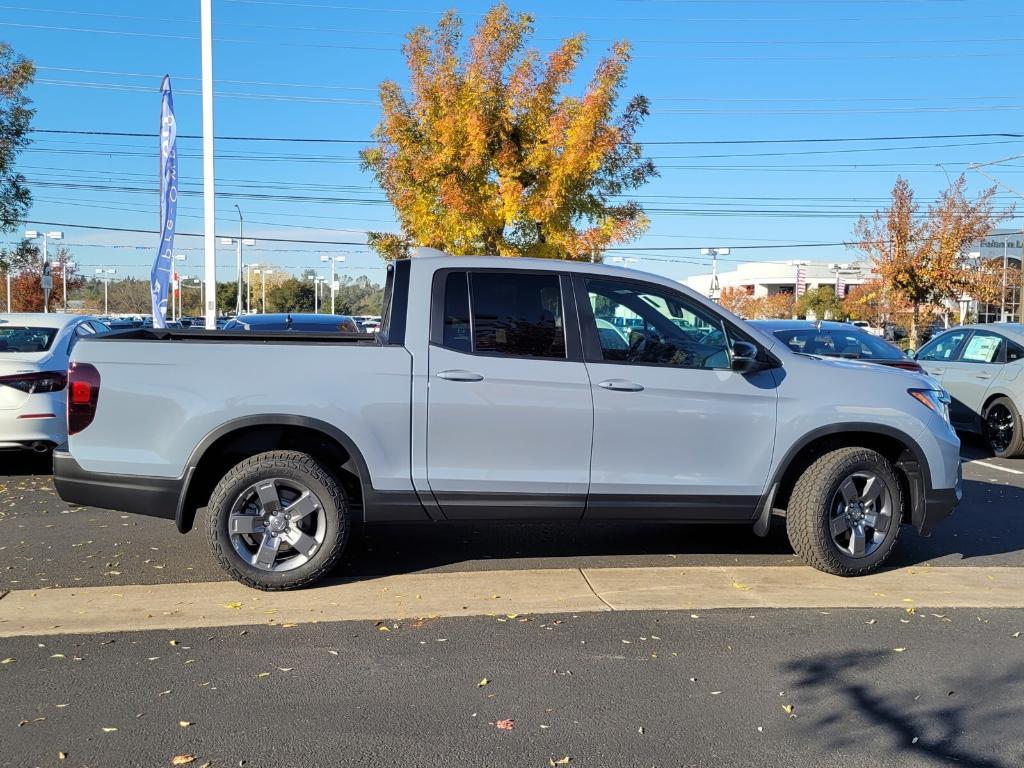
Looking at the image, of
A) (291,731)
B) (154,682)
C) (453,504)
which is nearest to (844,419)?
(453,504)

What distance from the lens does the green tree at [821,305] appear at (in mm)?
62438

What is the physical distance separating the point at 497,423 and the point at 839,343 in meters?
7.70

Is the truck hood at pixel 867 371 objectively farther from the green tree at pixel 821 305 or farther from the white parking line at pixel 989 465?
the green tree at pixel 821 305

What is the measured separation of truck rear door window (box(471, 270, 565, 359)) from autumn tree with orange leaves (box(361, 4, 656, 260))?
11457mm

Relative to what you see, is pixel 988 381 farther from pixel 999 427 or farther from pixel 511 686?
pixel 511 686

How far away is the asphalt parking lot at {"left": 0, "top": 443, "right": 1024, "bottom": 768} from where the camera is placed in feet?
11.7

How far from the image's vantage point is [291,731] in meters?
3.67

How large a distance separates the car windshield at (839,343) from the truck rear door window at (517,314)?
6619 mm

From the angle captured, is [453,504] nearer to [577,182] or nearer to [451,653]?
[451,653]

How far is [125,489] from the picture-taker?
5301 mm

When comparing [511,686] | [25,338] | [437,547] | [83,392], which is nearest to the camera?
[511,686]

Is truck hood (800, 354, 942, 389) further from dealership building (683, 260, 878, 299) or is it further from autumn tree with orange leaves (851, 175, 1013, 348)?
dealership building (683, 260, 878, 299)

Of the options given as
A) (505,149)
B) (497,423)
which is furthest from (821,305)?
(497,423)

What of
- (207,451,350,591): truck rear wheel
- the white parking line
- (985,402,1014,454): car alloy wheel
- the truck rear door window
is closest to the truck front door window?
the truck rear door window
